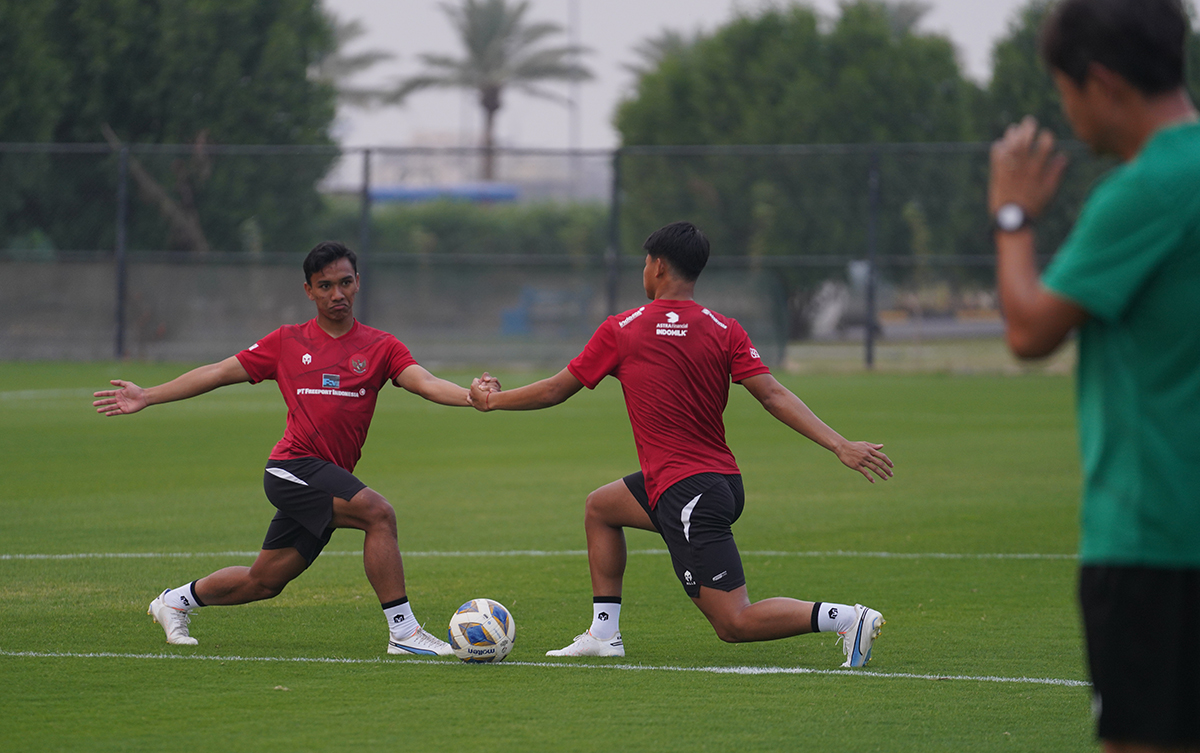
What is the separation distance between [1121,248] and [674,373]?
3386 millimetres

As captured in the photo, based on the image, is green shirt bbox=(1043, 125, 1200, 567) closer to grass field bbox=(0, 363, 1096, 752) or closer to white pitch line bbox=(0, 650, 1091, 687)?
grass field bbox=(0, 363, 1096, 752)

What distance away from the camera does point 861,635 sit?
5.89 m

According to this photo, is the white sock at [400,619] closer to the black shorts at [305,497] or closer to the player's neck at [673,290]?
the black shorts at [305,497]

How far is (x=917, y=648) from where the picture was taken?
21.2 feet

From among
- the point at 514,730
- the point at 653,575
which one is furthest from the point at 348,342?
the point at 653,575

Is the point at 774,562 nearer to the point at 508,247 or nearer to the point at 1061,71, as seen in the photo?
the point at 1061,71

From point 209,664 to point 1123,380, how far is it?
4368 mm

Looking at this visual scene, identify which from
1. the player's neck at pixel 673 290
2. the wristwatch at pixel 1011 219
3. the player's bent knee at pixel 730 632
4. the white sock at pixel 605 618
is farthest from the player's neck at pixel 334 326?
the wristwatch at pixel 1011 219

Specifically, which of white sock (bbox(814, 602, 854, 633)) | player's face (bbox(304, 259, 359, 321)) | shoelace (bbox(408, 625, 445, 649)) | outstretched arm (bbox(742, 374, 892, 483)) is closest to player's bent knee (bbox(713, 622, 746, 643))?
white sock (bbox(814, 602, 854, 633))

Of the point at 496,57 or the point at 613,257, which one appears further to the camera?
the point at 496,57

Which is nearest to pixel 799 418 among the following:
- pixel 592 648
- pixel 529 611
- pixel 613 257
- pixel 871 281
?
pixel 592 648

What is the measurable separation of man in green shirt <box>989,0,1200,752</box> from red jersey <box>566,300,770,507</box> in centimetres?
316

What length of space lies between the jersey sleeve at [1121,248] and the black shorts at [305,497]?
13.5 feet

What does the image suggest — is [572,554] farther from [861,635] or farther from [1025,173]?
[1025,173]
